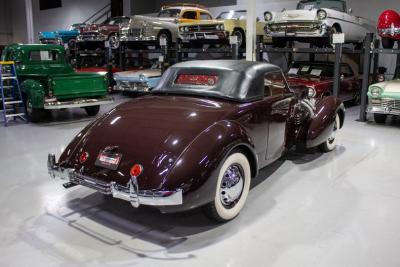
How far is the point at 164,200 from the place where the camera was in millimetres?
3041

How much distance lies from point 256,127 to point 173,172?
4.31ft

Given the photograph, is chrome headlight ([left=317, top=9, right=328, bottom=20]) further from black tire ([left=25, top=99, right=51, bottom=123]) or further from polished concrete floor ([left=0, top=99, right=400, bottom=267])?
black tire ([left=25, top=99, right=51, bottom=123])

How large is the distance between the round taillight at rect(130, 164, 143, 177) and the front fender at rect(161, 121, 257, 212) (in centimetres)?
26

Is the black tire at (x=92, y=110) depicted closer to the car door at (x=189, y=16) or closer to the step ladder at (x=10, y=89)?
the step ladder at (x=10, y=89)

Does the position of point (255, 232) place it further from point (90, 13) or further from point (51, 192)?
point (90, 13)

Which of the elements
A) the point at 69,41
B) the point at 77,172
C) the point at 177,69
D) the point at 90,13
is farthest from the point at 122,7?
the point at 77,172

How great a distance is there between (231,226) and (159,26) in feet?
35.3

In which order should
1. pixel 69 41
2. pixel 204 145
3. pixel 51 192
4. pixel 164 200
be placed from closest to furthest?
pixel 164 200 → pixel 204 145 → pixel 51 192 → pixel 69 41

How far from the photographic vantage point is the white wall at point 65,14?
77.6 ft

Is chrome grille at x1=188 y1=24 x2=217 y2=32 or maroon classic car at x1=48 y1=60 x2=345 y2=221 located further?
chrome grille at x1=188 y1=24 x2=217 y2=32

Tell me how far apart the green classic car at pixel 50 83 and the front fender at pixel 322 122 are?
5.42 metres

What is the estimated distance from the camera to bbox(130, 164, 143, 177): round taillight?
318 cm

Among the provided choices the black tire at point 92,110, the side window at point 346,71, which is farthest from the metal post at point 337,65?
the black tire at point 92,110

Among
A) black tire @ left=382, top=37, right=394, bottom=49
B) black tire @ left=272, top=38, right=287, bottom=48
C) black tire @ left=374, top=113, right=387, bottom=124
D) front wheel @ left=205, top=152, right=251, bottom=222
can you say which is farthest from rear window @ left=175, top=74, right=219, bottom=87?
black tire @ left=272, top=38, right=287, bottom=48
